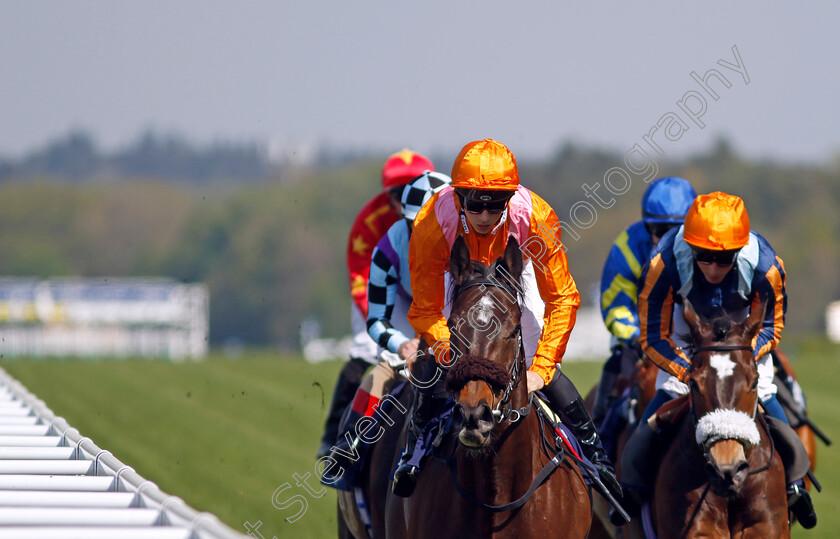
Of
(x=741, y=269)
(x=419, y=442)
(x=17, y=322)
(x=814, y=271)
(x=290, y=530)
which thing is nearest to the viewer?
(x=419, y=442)

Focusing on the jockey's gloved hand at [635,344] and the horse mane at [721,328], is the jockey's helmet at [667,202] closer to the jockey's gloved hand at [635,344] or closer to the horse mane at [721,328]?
the jockey's gloved hand at [635,344]

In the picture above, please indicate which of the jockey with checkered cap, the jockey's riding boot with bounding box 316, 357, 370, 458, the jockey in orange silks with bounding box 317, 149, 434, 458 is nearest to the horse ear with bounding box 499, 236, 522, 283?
the jockey with checkered cap

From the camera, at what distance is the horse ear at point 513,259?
15.8 feet

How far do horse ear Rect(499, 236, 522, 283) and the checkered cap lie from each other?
1.76 m

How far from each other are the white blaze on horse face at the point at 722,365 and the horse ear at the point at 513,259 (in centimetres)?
118

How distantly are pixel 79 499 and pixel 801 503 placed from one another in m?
3.62

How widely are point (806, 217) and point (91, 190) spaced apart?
54054 mm

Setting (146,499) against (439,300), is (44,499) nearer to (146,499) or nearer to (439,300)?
(146,499)

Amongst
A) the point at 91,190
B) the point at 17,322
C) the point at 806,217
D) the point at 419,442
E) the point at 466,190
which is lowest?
the point at 91,190

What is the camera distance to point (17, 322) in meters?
37.5

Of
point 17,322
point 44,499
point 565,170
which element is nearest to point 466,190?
point 44,499

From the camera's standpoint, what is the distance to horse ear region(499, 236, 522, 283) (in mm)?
4820

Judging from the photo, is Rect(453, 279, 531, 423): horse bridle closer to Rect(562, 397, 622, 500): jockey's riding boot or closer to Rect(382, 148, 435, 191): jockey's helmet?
Rect(562, 397, 622, 500): jockey's riding boot

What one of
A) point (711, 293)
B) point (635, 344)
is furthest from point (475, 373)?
point (635, 344)
